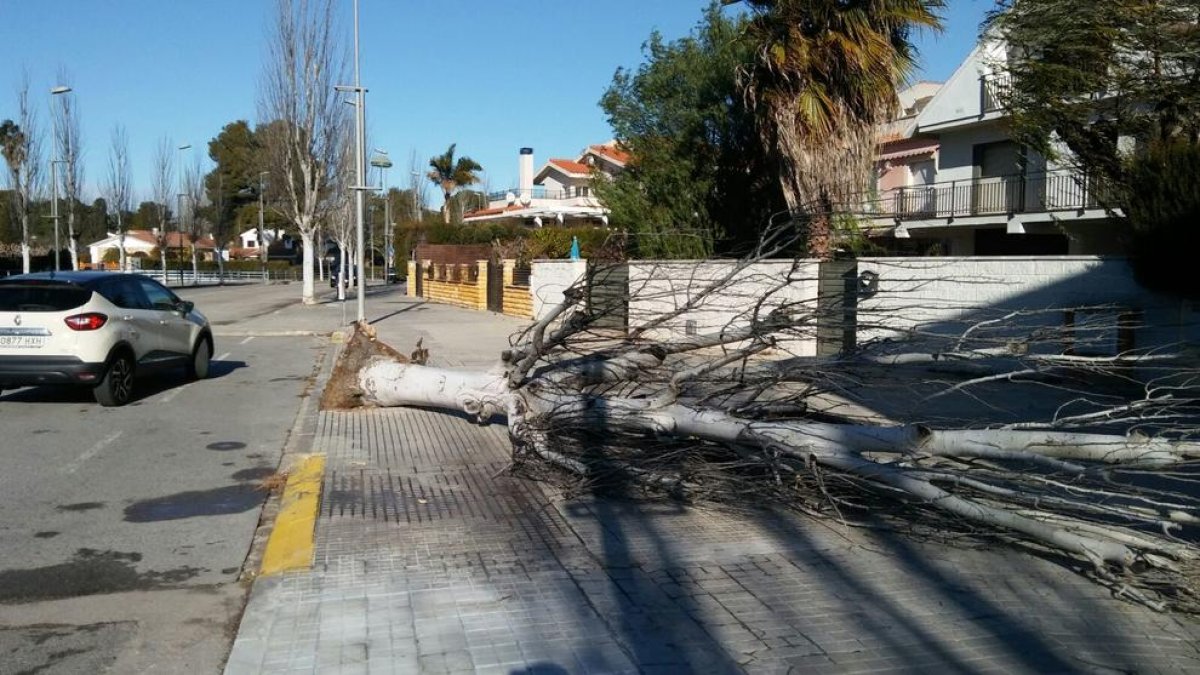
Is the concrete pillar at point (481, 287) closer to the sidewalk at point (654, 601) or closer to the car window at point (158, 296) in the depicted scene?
the car window at point (158, 296)

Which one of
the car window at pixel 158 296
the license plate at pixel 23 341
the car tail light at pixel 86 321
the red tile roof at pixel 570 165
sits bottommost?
the license plate at pixel 23 341

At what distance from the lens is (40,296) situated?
38.6ft

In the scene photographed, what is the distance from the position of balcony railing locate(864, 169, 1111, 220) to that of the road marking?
16725 mm

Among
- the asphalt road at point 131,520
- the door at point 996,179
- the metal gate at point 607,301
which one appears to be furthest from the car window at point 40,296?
the door at point 996,179

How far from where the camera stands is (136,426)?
36.0ft

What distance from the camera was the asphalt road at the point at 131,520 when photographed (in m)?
5.05

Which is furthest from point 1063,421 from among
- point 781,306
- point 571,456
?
point 571,456

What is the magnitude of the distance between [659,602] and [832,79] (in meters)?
13.9

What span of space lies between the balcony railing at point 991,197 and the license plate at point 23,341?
16670 millimetres

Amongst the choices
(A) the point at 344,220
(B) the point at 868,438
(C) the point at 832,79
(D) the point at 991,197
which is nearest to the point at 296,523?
(B) the point at 868,438

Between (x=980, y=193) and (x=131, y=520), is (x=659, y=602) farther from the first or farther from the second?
(x=980, y=193)

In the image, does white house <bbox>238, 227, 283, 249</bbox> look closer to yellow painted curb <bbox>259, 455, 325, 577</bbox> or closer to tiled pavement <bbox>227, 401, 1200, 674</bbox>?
yellow painted curb <bbox>259, 455, 325, 577</bbox>

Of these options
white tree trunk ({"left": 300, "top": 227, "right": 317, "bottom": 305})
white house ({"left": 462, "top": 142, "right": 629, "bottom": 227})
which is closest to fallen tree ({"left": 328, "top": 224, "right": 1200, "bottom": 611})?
white tree trunk ({"left": 300, "top": 227, "right": 317, "bottom": 305})

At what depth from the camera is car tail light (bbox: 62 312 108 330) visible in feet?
Result: 37.9
